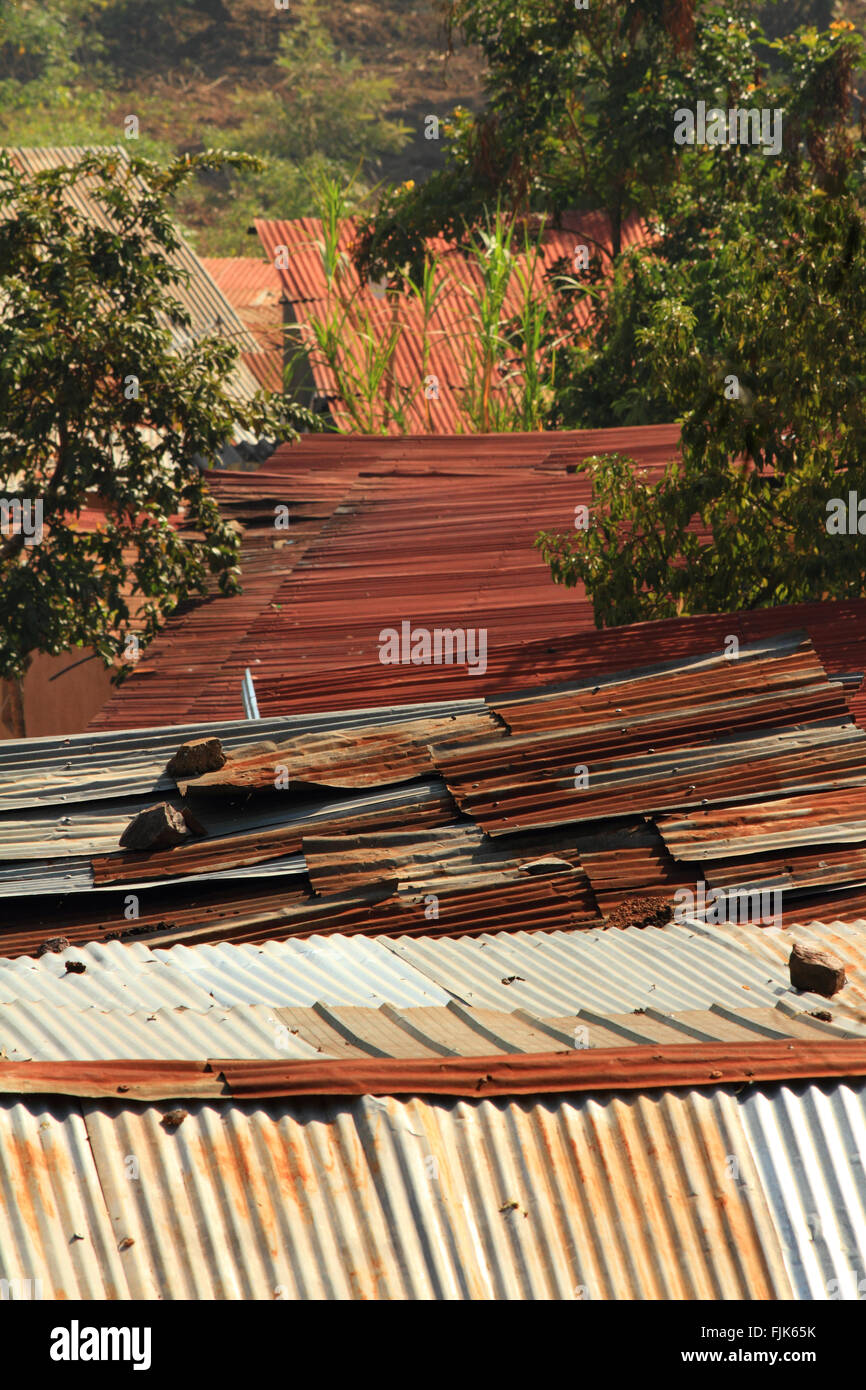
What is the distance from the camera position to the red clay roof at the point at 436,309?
21.8 metres

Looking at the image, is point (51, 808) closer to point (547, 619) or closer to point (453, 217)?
point (547, 619)

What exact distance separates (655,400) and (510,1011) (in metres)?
12.8

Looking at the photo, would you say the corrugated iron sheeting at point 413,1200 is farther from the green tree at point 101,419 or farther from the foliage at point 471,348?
the foliage at point 471,348

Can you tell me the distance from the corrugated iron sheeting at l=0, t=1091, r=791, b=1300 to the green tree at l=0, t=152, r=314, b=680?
8.48 metres

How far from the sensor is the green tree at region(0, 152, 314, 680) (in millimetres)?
11734

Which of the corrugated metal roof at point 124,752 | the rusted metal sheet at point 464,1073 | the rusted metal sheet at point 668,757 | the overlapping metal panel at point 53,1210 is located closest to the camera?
the overlapping metal panel at point 53,1210

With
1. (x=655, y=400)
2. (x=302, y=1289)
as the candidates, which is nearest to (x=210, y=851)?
(x=302, y=1289)

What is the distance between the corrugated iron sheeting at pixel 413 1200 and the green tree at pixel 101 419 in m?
8.48

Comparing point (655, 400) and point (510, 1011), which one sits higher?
point (655, 400)

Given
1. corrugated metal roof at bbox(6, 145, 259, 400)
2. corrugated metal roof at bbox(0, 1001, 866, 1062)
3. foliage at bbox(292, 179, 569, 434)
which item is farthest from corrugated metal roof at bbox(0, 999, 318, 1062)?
corrugated metal roof at bbox(6, 145, 259, 400)

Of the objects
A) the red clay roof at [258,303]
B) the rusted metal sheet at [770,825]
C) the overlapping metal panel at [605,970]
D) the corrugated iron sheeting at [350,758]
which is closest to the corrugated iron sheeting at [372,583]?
the corrugated iron sheeting at [350,758]

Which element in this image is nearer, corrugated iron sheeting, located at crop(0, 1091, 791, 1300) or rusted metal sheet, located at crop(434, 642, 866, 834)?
corrugated iron sheeting, located at crop(0, 1091, 791, 1300)

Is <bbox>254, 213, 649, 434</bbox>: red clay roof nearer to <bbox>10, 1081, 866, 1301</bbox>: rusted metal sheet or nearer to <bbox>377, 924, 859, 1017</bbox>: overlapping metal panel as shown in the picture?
<bbox>377, 924, 859, 1017</bbox>: overlapping metal panel
